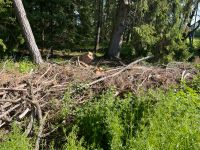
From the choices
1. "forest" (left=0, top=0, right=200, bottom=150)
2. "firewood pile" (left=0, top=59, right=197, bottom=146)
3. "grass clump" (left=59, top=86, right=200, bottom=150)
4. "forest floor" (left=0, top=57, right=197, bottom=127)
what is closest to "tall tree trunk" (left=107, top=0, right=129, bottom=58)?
"forest" (left=0, top=0, right=200, bottom=150)

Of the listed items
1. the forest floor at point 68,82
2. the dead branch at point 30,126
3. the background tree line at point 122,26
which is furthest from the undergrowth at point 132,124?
the background tree line at point 122,26

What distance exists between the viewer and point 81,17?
22922 mm

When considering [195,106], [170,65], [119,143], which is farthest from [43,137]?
[170,65]

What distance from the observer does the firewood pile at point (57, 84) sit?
7.62 metres

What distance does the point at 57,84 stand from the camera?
902cm

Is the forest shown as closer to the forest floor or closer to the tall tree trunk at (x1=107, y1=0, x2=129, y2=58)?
the forest floor

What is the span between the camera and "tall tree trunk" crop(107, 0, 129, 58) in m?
19.0

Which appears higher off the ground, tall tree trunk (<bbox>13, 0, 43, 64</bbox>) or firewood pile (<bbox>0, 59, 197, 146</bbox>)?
tall tree trunk (<bbox>13, 0, 43, 64</bbox>)

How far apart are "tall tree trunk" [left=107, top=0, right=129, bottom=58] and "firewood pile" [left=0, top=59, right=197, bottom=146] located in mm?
8710

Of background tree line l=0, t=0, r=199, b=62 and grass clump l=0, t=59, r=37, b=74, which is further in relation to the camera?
background tree line l=0, t=0, r=199, b=62

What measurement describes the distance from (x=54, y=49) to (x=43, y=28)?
1615mm

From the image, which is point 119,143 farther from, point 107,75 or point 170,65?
point 170,65

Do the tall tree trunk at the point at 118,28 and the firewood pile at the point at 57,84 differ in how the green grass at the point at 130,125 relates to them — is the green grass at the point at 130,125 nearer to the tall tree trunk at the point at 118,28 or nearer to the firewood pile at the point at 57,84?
the firewood pile at the point at 57,84

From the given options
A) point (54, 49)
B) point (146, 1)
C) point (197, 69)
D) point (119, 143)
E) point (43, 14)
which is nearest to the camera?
point (119, 143)
